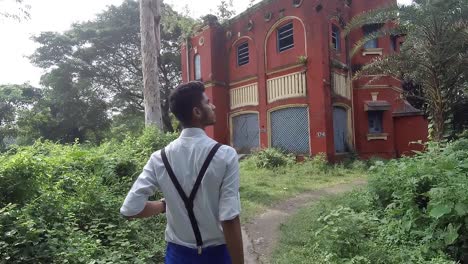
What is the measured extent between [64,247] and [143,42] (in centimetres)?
787

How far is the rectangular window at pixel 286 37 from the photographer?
48.9 ft

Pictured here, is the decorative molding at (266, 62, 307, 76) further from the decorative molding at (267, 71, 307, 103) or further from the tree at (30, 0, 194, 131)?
the tree at (30, 0, 194, 131)

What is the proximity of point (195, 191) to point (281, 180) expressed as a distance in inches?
365

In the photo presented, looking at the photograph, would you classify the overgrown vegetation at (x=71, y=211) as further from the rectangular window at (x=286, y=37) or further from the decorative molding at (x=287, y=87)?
the rectangular window at (x=286, y=37)

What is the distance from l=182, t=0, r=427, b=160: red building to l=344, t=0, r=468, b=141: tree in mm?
4328

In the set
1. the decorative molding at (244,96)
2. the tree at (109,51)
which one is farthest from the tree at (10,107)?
the decorative molding at (244,96)

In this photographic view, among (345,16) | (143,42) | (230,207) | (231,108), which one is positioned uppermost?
(345,16)

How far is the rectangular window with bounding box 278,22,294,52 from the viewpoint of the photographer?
48.9ft

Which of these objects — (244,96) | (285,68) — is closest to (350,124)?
(285,68)

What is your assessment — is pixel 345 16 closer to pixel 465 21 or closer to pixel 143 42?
pixel 465 21

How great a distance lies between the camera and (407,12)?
8914 millimetres

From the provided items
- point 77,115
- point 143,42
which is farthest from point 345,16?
point 77,115

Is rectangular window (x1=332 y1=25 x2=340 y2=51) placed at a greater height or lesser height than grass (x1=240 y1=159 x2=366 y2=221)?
greater

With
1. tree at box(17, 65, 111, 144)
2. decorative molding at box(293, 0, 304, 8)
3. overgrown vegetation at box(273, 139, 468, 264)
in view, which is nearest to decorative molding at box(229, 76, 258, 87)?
decorative molding at box(293, 0, 304, 8)
